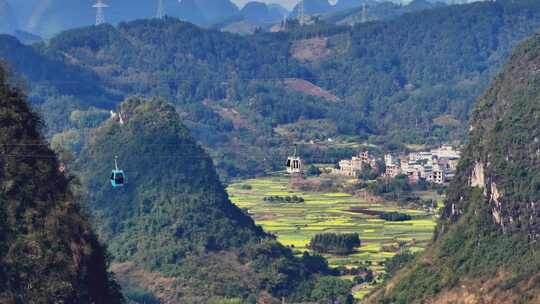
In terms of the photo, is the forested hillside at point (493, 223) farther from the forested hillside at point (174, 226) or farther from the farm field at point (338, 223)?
the farm field at point (338, 223)

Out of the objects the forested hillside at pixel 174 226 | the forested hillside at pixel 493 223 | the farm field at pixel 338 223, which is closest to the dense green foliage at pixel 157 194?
the forested hillside at pixel 174 226

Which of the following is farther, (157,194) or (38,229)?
(157,194)

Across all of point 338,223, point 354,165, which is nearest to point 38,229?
point 338,223

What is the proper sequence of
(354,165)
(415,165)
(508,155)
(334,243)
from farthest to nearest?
1. (354,165)
2. (415,165)
3. (334,243)
4. (508,155)

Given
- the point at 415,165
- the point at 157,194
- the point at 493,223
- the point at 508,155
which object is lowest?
the point at 493,223

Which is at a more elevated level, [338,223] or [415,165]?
[415,165]

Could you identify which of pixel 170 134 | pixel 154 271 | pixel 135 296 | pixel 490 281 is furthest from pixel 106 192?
pixel 490 281

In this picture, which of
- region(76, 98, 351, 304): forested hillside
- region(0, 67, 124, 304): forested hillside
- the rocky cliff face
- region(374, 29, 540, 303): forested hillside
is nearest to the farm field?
region(76, 98, 351, 304): forested hillside

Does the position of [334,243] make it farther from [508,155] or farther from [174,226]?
[508,155]

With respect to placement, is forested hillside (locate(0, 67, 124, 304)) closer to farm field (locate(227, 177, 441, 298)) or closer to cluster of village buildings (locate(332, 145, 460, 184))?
farm field (locate(227, 177, 441, 298))
